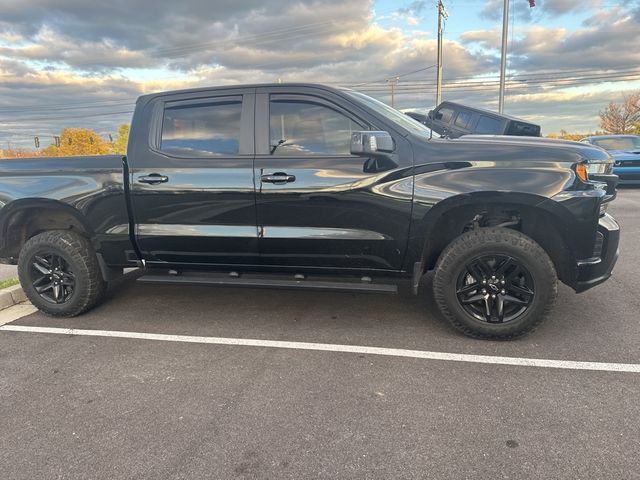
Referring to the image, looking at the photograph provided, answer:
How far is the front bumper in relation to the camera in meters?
3.44

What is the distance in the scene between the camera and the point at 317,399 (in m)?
2.89

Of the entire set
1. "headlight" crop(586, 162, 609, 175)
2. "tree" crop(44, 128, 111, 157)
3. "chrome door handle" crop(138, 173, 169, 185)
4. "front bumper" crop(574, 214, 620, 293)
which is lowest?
"front bumper" crop(574, 214, 620, 293)

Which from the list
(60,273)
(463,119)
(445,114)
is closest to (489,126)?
(463,119)

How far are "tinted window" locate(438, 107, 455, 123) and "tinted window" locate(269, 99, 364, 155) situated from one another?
18.8 ft

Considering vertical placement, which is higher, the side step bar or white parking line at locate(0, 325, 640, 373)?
the side step bar

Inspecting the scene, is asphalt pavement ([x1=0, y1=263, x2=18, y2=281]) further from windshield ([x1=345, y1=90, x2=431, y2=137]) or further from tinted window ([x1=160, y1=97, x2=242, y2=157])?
windshield ([x1=345, y1=90, x2=431, y2=137])

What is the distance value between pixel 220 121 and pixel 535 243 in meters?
2.68

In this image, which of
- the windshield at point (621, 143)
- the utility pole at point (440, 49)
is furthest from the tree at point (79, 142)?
the windshield at point (621, 143)

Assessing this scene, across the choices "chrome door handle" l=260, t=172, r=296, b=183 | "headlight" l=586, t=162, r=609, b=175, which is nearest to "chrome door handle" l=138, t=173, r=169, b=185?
"chrome door handle" l=260, t=172, r=296, b=183

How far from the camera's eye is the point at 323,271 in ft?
12.7

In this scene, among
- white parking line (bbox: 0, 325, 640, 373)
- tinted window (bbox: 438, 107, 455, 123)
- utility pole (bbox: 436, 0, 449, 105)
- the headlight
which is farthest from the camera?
utility pole (bbox: 436, 0, 449, 105)

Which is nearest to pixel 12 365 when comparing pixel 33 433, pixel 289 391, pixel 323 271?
pixel 33 433

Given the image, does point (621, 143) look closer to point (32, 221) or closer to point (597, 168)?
point (597, 168)

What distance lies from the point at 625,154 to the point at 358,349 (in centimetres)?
1277
